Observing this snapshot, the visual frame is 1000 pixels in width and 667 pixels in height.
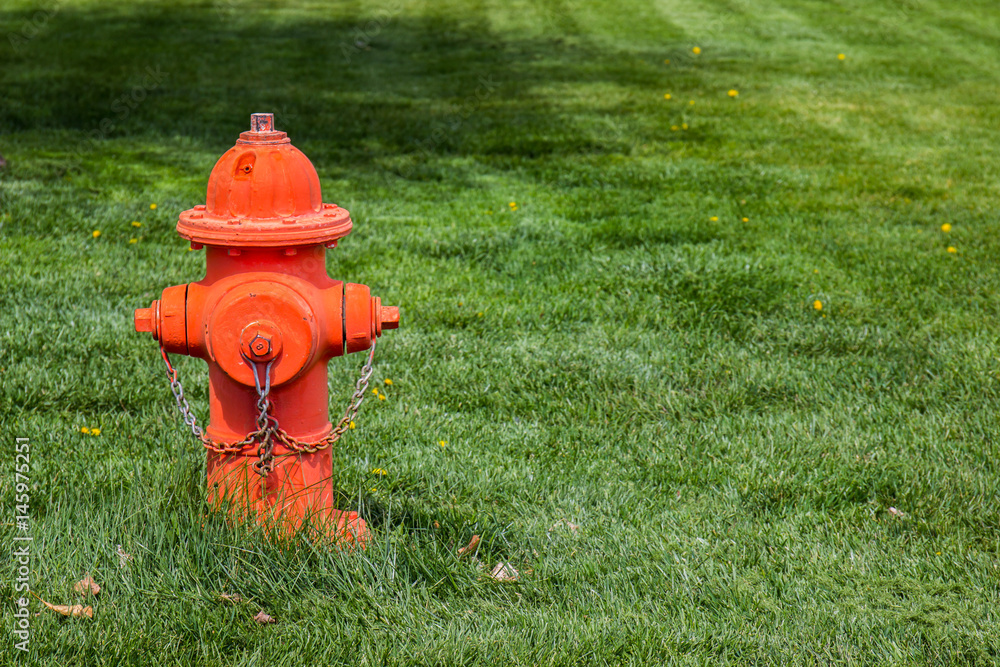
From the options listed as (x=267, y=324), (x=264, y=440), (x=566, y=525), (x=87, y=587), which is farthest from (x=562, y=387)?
(x=87, y=587)

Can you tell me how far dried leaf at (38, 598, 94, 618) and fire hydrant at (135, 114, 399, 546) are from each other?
414 mm

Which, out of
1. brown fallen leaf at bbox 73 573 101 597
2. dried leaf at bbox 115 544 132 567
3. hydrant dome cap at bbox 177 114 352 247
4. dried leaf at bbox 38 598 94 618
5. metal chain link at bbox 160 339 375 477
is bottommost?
dried leaf at bbox 38 598 94 618

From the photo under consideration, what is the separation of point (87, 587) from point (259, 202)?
107 cm

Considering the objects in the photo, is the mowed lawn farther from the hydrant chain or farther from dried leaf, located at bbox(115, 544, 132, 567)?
the hydrant chain

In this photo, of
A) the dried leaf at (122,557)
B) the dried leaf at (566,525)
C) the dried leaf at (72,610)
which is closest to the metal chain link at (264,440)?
the dried leaf at (122,557)

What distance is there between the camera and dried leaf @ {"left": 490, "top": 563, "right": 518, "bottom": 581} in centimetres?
266

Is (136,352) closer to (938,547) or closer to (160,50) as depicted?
(938,547)

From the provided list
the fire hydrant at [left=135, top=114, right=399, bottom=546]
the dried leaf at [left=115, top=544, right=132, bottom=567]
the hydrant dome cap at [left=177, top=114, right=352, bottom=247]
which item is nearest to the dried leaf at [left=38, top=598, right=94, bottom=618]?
the dried leaf at [left=115, top=544, right=132, bottom=567]

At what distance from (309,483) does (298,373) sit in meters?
0.36

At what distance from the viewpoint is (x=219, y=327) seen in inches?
93.8

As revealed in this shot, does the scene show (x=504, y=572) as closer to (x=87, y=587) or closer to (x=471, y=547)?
(x=471, y=547)

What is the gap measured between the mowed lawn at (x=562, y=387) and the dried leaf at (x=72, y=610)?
0.03 m

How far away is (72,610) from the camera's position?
7.70 feet

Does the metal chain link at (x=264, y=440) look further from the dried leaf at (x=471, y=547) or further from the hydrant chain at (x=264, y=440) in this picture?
the dried leaf at (x=471, y=547)
